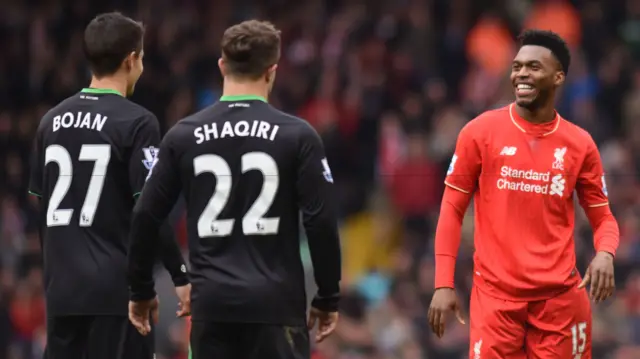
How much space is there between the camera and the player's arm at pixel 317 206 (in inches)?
249

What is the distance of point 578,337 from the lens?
7.15m

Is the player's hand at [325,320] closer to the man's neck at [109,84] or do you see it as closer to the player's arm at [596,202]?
the player's arm at [596,202]

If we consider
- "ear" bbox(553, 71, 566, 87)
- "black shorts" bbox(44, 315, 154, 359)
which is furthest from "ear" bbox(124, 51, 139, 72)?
"ear" bbox(553, 71, 566, 87)

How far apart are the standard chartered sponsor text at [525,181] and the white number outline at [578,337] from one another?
69 cm

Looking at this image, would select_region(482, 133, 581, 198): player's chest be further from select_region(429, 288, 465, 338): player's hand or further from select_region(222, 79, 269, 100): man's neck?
select_region(222, 79, 269, 100): man's neck

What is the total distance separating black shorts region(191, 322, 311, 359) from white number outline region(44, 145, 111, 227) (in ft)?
3.51

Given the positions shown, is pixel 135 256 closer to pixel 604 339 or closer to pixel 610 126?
pixel 604 339

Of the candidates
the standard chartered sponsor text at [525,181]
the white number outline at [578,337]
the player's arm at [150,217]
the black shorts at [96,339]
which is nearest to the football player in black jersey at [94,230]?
the black shorts at [96,339]

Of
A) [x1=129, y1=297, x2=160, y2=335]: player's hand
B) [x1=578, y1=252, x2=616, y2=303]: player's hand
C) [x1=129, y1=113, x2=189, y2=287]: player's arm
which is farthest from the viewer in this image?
[x1=129, y1=113, x2=189, y2=287]: player's arm

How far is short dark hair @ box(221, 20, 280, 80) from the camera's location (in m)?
6.45

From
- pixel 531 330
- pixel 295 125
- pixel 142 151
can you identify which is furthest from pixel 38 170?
pixel 531 330

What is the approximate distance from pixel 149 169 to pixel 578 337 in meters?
2.28

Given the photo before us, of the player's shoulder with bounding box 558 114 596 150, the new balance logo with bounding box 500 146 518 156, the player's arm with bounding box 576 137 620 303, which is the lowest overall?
the player's arm with bounding box 576 137 620 303

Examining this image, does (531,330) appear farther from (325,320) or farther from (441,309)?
(325,320)
